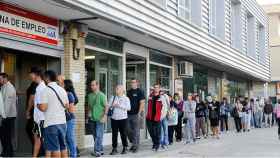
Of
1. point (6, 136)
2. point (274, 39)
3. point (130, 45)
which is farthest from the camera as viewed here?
point (274, 39)

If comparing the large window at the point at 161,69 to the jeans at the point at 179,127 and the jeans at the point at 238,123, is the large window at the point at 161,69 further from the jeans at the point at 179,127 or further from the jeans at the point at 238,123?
the jeans at the point at 238,123

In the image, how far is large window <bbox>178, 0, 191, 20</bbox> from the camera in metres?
18.8

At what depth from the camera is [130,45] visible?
1619cm

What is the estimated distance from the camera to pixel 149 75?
17922 millimetres

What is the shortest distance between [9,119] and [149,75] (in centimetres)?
785

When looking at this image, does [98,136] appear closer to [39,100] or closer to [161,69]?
[39,100]

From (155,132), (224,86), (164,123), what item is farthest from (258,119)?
(155,132)

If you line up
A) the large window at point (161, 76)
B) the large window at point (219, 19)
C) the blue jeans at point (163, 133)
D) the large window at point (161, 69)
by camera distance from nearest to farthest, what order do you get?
the blue jeans at point (163, 133)
the large window at point (161, 69)
the large window at point (161, 76)
the large window at point (219, 19)

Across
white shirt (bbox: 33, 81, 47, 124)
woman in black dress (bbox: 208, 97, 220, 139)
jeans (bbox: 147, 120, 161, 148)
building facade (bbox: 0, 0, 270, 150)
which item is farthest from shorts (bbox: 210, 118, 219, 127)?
white shirt (bbox: 33, 81, 47, 124)

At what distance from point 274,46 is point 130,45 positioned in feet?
116

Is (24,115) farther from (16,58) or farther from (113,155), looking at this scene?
(113,155)

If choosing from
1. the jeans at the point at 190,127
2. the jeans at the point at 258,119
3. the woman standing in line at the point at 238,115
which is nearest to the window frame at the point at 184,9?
the jeans at the point at 190,127

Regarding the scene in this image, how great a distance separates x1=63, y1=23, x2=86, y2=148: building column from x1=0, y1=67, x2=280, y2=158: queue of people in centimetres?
62

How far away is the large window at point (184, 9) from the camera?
18.8m
